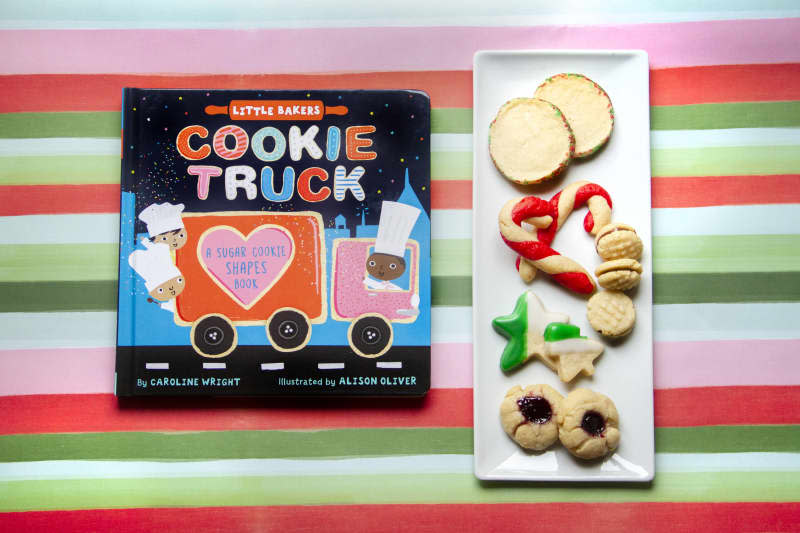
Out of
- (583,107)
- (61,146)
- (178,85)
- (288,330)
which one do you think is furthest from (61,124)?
(583,107)

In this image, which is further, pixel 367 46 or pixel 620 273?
pixel 367 46

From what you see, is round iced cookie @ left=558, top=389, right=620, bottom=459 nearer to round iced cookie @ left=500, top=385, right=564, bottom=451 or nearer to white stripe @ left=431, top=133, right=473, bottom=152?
round iced cookie @ left=500, top=385, right=564, bottom=451

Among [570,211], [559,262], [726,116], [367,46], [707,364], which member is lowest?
[707,364]

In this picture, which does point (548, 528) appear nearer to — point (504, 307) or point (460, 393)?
point (460, 393)

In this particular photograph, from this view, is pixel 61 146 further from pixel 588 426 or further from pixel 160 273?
pixel 588 426

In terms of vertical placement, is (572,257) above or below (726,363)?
above

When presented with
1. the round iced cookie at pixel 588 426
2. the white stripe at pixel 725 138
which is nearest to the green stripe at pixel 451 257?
the round iced cookie at pixel 588 426
